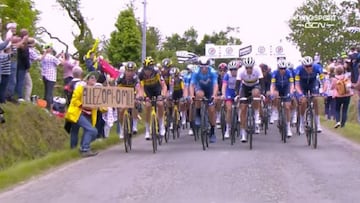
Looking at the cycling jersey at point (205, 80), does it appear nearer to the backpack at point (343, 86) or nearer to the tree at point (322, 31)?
the backpack at point (343, 86)

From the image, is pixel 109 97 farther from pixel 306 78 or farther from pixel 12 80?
pixel 306 78

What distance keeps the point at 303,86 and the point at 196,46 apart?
260 feet

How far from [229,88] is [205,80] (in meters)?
1.96

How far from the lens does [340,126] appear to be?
21.7 meters

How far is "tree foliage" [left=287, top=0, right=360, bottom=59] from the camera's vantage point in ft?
178

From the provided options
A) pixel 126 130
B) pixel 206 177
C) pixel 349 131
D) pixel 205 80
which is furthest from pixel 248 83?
pixel 206 177

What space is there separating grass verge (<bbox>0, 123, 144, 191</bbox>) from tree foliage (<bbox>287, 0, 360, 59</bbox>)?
40239mm

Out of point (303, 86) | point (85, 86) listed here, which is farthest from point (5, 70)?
point (303, 86)

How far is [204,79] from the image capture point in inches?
679

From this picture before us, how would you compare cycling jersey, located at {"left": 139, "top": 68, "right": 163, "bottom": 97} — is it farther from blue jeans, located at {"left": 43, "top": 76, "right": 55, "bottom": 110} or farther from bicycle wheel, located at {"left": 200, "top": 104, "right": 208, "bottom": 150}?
blue jeans, located at {"left": 43, "top": 76, "right": 55, "bottom": 110}

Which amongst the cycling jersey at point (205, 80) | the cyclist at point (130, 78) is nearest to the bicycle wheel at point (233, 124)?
the cycling jersey at point (205, 80)

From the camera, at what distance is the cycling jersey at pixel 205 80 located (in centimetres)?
1716

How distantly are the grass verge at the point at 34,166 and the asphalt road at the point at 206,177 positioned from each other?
29 cm

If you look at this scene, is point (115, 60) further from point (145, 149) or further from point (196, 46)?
point (196, 46)
